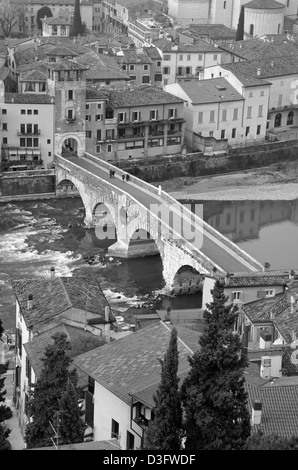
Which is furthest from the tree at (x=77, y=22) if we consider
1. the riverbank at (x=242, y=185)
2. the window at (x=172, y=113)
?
the riverbank at (x=242, y=185)

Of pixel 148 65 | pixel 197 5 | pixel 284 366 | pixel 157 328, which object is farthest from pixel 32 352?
pixel 197 5

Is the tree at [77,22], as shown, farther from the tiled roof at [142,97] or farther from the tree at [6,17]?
the tiled roof at [142,97]

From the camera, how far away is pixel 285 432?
2478 cm

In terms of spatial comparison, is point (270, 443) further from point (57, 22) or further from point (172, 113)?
point (57, 22)

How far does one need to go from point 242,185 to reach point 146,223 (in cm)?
1918

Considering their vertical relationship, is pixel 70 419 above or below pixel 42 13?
above

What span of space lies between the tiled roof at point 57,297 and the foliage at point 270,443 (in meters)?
13.4

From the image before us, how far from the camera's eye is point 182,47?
3457 inches

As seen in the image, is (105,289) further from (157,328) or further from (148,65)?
(148,65)

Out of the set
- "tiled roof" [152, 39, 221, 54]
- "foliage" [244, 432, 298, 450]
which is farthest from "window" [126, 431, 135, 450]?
"tiled roof" [152, 39, 221, 54]

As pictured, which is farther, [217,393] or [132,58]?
[132,58]

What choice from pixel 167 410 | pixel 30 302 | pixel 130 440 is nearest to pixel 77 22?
pixel 30 302

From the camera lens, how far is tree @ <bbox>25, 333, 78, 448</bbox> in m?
28.4

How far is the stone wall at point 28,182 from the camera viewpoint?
68.6 meters
